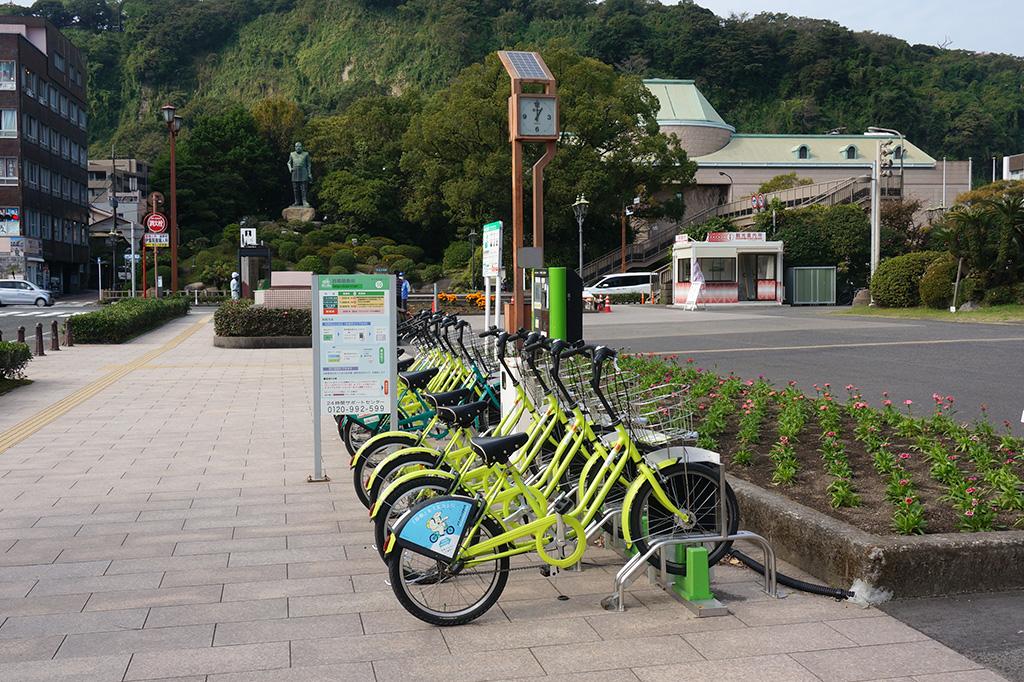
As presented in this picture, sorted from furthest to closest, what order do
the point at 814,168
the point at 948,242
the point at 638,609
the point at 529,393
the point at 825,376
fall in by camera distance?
the point at 814,168 → the point at 948,242 → the point at 825,376 → the point at 529,393 → the point at 638,609

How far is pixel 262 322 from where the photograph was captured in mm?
21594

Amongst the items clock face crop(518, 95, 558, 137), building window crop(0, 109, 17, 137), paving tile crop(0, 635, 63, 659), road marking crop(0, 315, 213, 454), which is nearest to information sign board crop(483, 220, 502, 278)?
clock face crop(518, 95, 558, 137)

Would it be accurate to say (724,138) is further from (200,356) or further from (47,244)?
(200,356)

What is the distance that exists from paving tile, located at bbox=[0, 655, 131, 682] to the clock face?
34.2ft

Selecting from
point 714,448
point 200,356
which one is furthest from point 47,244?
point 714,448

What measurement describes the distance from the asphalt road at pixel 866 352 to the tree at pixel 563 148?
Result: 21319 mm

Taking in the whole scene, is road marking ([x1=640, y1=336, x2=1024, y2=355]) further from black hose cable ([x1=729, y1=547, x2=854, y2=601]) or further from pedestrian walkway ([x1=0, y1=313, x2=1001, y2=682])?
black hose cable ([x1=729, y1=547, x2=854, y2=601])

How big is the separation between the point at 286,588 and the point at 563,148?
44.8 metres

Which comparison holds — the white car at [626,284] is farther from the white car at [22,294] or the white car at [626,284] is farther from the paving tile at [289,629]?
the paving tile at [289,629]

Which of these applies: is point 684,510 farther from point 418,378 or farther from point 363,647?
point 418,378

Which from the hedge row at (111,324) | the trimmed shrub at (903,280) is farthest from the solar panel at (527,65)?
the trimmed shrub at (903,280)

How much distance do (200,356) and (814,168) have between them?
56.5 meters

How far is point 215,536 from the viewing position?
5875 millimetres

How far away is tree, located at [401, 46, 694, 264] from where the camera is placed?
47.9 meters
